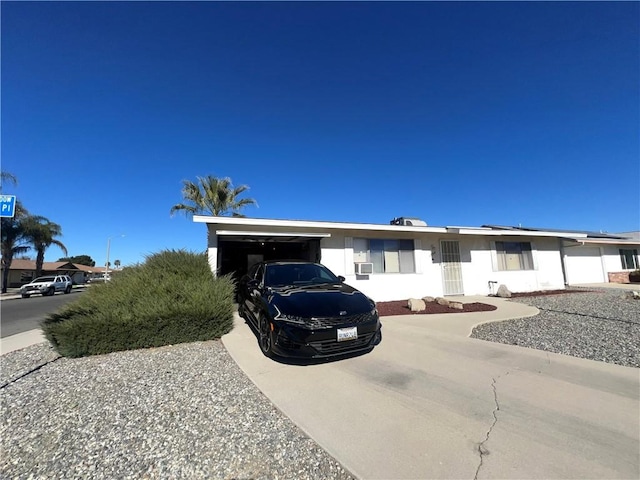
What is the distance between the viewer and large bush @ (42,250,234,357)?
5.09 metres

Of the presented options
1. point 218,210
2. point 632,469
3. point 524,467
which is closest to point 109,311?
point 524,467

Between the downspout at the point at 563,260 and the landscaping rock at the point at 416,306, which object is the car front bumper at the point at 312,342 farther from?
the downspout at the point at 563,260

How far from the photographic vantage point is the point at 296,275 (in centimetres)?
581

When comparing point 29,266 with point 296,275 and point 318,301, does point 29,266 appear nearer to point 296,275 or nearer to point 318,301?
point 296,275

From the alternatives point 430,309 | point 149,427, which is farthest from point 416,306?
point 149,427

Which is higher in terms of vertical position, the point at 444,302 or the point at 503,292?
the point at 503,292

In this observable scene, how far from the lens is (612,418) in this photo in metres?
2.74

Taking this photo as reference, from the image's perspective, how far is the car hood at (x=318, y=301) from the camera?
411 centimetres

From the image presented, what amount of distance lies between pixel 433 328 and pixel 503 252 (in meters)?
9.01

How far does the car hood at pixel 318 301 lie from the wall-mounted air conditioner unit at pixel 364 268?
5554 mm

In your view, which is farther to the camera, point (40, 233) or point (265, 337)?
point (40, 233)

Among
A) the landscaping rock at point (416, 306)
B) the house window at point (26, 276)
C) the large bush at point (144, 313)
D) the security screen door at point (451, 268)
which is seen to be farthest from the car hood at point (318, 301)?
the house window at point (26, 276)

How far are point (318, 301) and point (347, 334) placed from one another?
68cm

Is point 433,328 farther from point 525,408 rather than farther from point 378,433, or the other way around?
point 378,433
